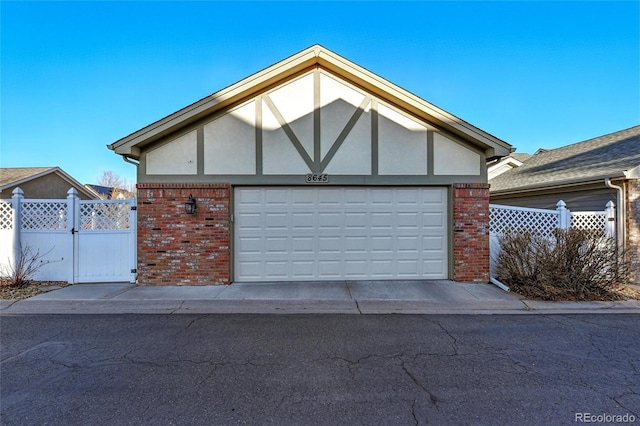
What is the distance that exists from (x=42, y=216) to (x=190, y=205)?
3.66 metres

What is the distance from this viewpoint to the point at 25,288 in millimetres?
6621

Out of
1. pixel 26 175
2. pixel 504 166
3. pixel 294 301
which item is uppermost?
pixel 504 166

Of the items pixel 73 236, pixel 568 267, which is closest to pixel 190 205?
pixel 73 236

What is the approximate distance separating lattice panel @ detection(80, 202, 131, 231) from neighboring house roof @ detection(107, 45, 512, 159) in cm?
131

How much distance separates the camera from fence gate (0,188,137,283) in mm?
7137

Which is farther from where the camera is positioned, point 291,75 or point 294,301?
point 291,75

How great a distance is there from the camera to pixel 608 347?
4043mm

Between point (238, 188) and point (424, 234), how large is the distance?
15.6ft

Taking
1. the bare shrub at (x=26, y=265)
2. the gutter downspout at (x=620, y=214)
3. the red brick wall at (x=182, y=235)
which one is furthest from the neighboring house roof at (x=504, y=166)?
the bare shrub at (x=26, y=265)

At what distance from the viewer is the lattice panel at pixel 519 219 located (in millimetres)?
7625

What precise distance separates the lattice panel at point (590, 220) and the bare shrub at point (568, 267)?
38.1 inches

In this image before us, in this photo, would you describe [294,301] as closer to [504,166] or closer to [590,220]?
[590,220]

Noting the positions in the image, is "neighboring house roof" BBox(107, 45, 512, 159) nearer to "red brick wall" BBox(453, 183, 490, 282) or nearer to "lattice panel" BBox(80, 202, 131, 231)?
"red brick wall" BBox(453, 183, 490, 282)

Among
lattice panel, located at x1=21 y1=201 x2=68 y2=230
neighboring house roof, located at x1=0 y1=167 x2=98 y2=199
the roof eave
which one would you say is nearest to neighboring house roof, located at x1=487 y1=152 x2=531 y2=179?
the roof eave
